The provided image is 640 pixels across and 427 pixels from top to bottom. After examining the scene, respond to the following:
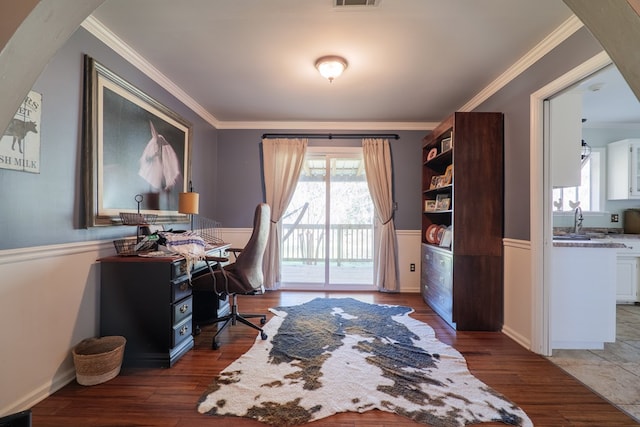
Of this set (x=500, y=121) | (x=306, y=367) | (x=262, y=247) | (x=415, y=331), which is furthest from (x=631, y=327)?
(x=262, y=247)

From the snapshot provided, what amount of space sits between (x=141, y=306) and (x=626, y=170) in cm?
584

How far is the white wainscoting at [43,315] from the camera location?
1367 mm

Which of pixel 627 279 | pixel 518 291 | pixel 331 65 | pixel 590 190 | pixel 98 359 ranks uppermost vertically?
pixel 331 65

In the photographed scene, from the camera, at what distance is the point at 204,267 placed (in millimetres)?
2436

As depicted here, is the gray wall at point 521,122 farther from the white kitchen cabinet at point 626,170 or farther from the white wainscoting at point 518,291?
the white kitchen cabinet at point 626,170

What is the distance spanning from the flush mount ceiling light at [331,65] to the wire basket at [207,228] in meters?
2.19

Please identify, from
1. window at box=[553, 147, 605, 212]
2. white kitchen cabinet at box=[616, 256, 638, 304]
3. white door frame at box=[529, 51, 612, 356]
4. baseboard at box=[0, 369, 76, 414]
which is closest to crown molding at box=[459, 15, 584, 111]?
white door frame at box=[529, 51, 612, 356]

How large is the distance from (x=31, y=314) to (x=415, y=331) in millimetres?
2770

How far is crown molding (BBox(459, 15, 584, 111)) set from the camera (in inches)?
70.2

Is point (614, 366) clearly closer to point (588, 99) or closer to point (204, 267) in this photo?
point (588, 99)

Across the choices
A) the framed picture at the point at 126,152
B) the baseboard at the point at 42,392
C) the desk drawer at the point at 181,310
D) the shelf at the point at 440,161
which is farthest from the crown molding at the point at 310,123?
the baseboard at the point at 42,392

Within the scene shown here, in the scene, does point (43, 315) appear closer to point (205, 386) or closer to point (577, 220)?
point (205, 386)

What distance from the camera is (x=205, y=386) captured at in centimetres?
167

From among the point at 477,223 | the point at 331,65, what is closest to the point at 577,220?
the point at 477,223
